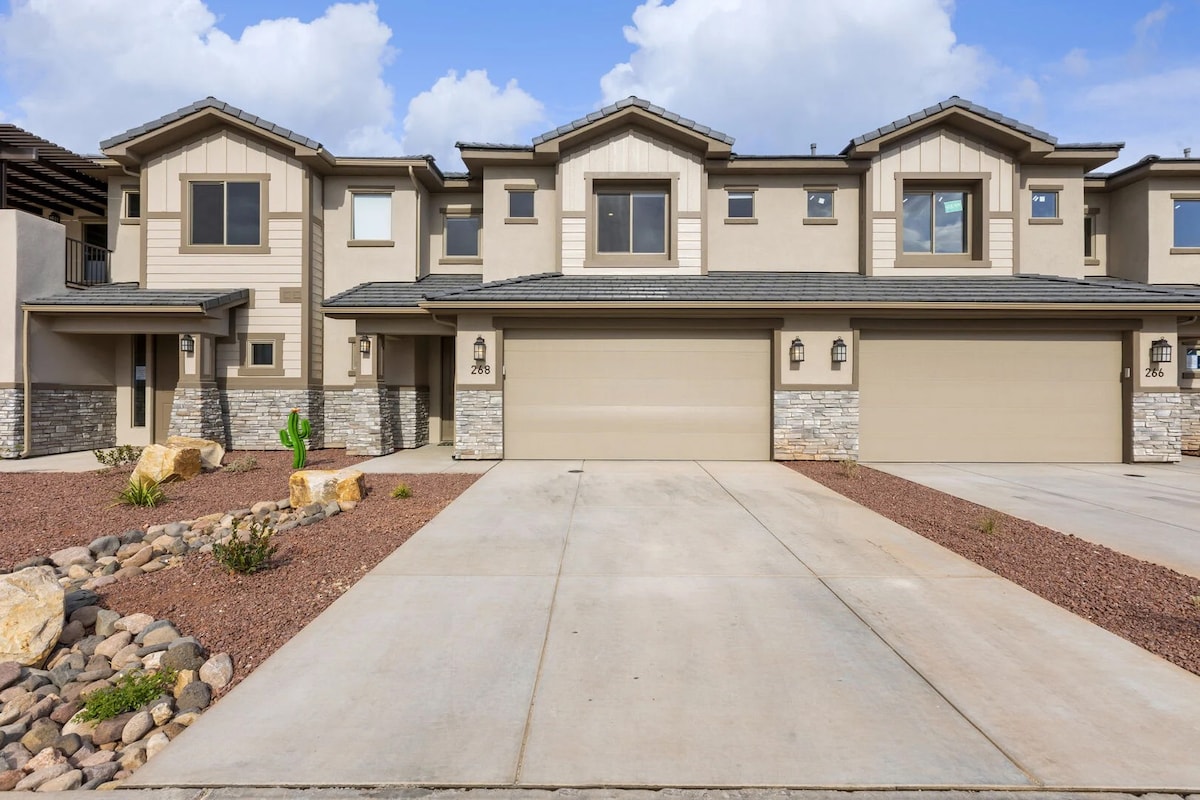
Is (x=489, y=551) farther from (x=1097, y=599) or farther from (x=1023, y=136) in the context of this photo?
(x=1023, y=136)

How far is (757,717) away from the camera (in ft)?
Answer: 9.82

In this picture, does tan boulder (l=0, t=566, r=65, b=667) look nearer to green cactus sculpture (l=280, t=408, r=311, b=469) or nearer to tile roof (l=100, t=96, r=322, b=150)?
green cactus sculpture (l=280, t=408, r=311, b=469)

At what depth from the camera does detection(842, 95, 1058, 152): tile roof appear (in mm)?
12664

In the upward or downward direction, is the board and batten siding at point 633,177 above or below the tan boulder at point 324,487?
above

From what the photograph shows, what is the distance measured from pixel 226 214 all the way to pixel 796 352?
13.5m

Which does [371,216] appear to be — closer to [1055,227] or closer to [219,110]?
[219,110]

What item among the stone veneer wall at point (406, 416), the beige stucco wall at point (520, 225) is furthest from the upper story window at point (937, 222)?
the stone veneer wall at point (406, 416)

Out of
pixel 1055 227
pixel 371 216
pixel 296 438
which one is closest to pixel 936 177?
pixel 1055 227

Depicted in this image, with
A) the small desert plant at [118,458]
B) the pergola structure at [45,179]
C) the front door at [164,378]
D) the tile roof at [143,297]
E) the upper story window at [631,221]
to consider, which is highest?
the pergola structure at [45,179]

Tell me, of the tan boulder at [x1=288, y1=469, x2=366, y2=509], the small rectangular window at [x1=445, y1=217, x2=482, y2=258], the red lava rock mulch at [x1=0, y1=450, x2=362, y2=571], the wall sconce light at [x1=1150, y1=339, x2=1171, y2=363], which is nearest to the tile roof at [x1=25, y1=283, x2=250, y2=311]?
the red lava rock mulch at [x1=0, y1=450, x2=362, y2=571]

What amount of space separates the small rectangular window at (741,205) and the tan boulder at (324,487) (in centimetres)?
1046

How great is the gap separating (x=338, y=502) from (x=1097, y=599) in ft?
26.5

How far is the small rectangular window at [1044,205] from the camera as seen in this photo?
44.6 ft

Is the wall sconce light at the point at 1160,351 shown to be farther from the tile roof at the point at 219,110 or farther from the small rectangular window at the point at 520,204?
the tile roof at the point at 219,110
